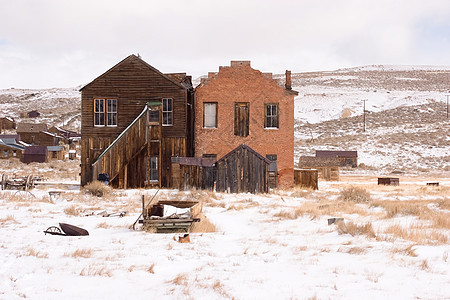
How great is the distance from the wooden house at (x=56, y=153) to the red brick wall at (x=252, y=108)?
46446 millimetres

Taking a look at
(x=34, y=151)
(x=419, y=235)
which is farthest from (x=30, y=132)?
(x=419, y=235)

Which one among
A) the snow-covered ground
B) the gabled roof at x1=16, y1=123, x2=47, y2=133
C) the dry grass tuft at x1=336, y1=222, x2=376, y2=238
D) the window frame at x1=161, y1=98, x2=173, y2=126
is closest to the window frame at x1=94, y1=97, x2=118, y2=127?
the window frame at x1=161, y1=98, x2=173, y2=126

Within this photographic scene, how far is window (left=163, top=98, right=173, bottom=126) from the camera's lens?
84.3ft

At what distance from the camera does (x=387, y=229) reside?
11.6 m

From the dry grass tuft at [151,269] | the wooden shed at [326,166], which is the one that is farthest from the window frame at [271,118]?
the dry grass tuft at [151,269]

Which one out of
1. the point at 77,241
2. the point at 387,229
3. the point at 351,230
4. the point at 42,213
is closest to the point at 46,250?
the point at 77,241

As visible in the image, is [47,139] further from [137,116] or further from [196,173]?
[196,173]

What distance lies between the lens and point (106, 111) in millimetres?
26156

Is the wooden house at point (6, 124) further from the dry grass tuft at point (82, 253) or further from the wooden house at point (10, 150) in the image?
the dry grass tuft at point (82, 253)

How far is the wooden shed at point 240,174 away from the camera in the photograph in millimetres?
23172

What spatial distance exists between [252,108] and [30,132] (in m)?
58.7

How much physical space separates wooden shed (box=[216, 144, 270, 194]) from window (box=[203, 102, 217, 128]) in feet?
13.4

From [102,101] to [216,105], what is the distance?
7132 mm

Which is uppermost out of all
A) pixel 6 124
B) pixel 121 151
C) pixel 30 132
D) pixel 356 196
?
pixel 6 124
